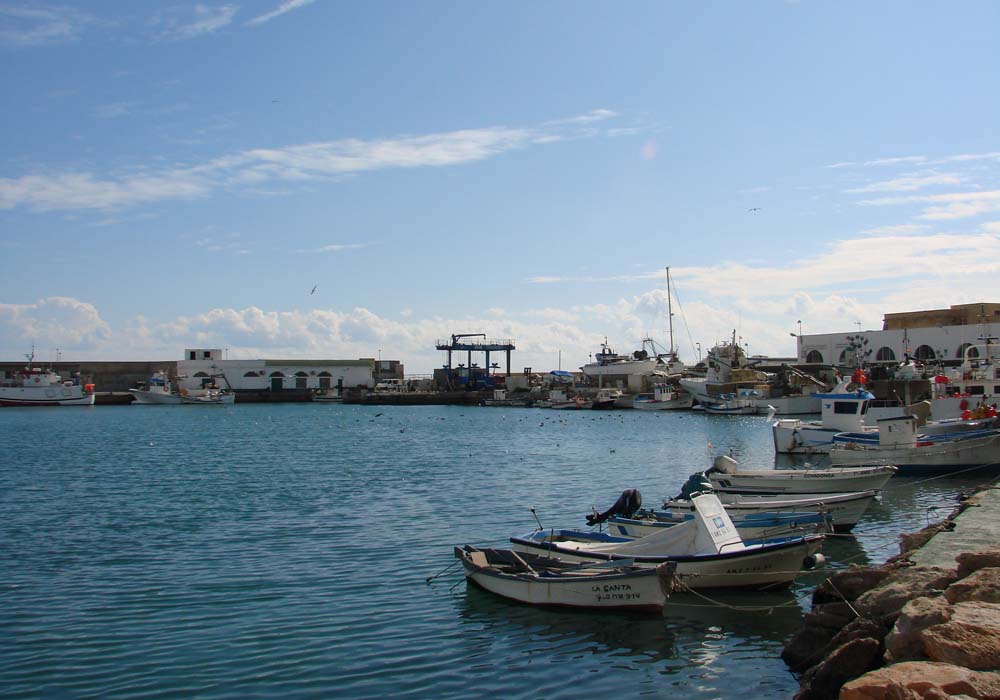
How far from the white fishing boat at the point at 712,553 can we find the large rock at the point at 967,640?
22.1ft

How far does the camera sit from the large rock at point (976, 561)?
39.1 ft

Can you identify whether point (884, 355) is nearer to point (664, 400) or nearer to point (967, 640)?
point (664, 400)

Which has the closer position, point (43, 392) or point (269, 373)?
point (43, 392)

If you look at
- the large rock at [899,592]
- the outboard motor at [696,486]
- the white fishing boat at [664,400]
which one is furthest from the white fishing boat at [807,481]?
the white fishing boat at [664,400]

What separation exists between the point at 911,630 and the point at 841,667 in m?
1.18

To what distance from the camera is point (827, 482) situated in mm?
25047

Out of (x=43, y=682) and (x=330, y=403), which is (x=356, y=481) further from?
(x=330, y=403)

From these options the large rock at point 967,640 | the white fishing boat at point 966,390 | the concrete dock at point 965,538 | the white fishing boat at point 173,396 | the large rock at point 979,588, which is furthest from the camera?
the white fishing boat at point 173,396

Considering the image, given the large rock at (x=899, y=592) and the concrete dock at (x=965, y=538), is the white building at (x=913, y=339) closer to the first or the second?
the concrete dock at (x=965, y=538)

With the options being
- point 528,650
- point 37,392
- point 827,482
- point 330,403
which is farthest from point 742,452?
point 37,392

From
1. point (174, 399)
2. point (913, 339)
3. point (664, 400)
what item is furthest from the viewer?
point (174, 399)

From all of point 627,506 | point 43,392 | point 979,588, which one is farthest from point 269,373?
point 979,588

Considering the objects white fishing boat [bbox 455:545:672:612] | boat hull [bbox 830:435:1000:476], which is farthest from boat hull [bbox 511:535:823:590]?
boat hull [bbox 830:435:1000:476]

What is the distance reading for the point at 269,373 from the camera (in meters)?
133
